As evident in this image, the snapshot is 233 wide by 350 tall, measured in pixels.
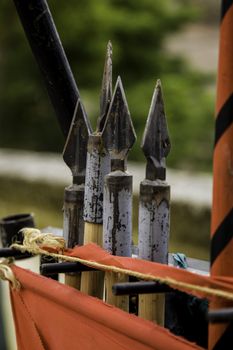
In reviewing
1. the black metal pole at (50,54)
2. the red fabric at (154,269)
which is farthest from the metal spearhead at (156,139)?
the black metal pole at (50,54)

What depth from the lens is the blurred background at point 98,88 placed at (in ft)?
16.6

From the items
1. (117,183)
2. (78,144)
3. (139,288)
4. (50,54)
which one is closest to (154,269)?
(139,288)

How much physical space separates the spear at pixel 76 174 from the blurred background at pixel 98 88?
3567 mm

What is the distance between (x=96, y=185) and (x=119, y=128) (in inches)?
3.9

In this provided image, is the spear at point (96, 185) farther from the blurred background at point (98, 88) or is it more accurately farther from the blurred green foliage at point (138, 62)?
the blurred green foliage at point (138, 62)

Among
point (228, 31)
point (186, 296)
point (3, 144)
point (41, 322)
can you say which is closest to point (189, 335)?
point (186, 296)

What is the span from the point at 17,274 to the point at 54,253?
8 cm

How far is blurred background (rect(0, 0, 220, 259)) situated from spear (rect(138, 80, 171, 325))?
144 inches

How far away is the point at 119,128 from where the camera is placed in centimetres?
82

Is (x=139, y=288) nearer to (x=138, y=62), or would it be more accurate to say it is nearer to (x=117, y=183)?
(x=117, y=183)

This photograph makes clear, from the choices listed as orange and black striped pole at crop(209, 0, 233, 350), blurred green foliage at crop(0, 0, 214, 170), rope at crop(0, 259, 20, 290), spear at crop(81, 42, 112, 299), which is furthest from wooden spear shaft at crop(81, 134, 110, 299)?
blurred green foliage at crop(0, 0, 214, 170)

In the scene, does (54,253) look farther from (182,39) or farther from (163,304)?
(182,39)

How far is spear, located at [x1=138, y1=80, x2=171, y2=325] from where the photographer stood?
0.79 metres

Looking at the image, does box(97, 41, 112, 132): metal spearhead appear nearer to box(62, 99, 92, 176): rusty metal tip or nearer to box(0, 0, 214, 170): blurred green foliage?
box(62, 99, 92, 176): rusty metal tip
